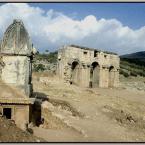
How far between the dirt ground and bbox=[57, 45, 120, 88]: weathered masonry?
15.5 feet

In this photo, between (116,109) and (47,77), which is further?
(47,77)

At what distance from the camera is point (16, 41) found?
17750 mm

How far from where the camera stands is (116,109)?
25625 millimetres

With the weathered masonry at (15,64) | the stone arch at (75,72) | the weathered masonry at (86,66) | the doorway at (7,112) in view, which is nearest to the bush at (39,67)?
the weathered masonry at (86,66)

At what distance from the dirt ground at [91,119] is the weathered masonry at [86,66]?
473cm

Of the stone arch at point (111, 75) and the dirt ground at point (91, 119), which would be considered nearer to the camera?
the dirt ground at point (91, 119)

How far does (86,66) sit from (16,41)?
69.6 ft

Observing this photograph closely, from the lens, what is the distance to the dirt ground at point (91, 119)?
1686 cm

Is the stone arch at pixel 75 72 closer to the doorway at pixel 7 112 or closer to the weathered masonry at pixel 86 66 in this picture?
the weathered masonry at pixel 86 66

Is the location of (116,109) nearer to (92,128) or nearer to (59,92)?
(59,92)

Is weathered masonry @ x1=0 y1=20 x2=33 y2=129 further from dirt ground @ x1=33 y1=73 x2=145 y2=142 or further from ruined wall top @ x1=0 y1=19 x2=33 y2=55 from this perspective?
dirt ground @ x1=33 y1=73 x2=145 y2=142

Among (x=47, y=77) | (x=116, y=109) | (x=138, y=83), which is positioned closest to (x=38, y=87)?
(x=47, y=77)

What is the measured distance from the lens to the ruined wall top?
17.6 metres

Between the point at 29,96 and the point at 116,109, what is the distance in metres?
9.53
